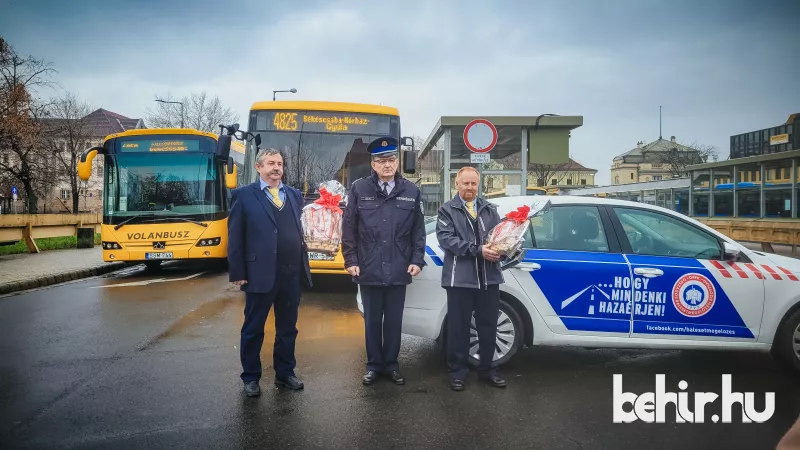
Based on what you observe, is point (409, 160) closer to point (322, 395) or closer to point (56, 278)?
point (322, 395)

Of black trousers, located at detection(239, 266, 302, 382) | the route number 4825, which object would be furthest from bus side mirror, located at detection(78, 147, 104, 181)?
black trousers, located at detection(239, 266, 302, 382)

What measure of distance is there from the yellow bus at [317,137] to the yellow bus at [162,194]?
1.88 metres

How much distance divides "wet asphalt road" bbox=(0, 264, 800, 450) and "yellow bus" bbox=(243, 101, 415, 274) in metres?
3.73

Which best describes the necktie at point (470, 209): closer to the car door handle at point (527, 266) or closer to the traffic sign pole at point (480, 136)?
the car door handle at point (527, 266)

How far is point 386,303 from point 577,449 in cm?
195

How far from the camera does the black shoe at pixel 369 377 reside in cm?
471

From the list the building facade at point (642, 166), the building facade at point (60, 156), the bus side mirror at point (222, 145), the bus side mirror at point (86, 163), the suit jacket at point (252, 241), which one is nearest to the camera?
the suit jacket at point (252, 241)

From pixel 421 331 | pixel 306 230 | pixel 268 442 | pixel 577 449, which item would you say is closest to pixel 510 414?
pixel 577 449

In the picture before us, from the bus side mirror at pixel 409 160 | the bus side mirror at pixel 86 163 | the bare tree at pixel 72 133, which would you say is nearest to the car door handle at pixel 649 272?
the bus side mirror at pixel 409 160

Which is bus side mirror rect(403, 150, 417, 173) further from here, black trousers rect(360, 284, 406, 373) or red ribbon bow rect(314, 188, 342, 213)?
black trousers rect(360, 284, 406, 373)

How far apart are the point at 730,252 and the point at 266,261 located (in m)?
4.05

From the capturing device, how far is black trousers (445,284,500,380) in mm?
4730

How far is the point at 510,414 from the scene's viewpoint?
13.4 feet

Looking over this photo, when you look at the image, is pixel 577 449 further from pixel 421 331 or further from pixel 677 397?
pixel 421 331
